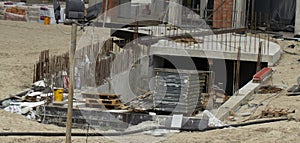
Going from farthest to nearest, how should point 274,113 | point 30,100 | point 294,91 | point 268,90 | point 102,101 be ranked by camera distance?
point 268,90 < point 294,91 < point 30,100 < point 102,101 < point 274,113

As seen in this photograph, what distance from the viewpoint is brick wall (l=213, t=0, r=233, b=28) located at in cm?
2517

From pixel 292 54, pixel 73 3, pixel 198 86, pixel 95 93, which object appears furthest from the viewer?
pixel 292 54

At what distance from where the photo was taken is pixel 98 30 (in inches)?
917

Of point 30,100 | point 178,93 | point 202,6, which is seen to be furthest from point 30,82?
point 202,6

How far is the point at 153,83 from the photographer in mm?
16078

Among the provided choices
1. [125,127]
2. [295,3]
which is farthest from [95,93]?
[295,3]

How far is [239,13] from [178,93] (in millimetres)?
11521

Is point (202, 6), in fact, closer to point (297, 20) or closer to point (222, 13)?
point (222, 13)

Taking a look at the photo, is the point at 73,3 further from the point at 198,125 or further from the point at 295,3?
the point at 295,3

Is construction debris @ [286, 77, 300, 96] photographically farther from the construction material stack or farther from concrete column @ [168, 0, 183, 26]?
concrete column @ [168, 0, 183, 26]

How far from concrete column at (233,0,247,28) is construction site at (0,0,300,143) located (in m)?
0.04

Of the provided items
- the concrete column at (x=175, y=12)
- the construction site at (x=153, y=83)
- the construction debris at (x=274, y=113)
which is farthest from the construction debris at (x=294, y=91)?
the concrete column at (x=175, y=12)

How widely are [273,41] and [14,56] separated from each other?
9.11 m

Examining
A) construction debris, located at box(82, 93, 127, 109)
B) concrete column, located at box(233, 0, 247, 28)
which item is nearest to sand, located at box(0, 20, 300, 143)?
construction debris, located at box(82, 93, 127, 109)
